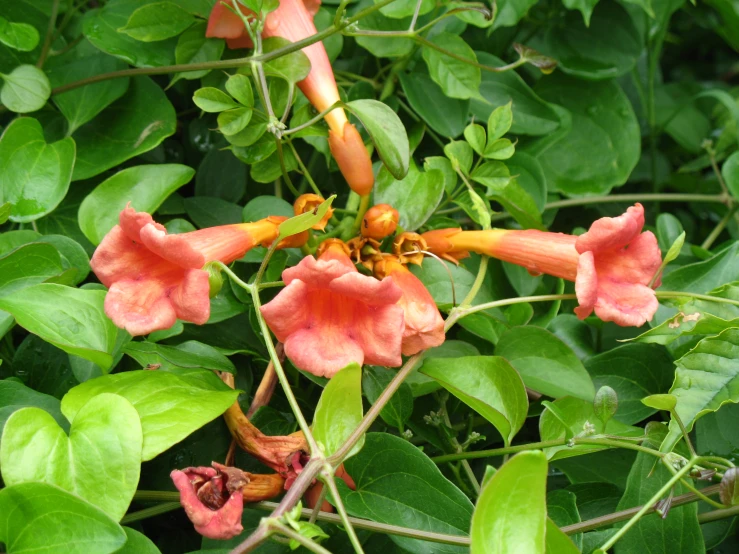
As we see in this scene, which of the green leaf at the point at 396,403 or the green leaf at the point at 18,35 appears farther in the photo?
the green leaf at the point at 18,35

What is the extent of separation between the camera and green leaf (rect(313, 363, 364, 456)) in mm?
570

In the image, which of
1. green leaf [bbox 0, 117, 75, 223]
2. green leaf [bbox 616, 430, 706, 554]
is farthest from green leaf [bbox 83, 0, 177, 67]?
green leaf [bbox 616, 430, 706, 554]

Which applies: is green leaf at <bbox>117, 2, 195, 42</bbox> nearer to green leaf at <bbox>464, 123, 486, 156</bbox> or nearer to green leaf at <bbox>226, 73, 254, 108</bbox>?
green leaf at <bbox>226, 73, 254, 108</bbox>

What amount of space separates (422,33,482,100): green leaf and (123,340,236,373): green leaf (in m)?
0.43

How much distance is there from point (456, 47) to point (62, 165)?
48cm

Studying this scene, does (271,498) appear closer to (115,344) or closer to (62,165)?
(115,344)

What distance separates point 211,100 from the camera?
756 millimetres

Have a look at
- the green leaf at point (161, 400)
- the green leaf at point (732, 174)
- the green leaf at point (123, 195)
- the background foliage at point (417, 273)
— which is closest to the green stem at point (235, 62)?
the background foliage at point (417, 273)

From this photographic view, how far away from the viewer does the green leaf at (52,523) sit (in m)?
0.52

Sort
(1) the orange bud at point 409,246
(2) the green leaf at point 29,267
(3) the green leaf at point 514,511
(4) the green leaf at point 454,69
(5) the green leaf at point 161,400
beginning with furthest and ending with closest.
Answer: (4) the green leaf at point 454,69 → (1) the orange bud at point 409,246 → (2) the green leaf at point 29,267 → (5) the green leaf at point 161,400 → (3) the green leaf at point 514,511

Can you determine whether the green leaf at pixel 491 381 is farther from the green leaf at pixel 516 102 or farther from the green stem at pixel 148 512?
the green leaf at pixel 516 102

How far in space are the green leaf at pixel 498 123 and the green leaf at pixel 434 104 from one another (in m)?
0.10

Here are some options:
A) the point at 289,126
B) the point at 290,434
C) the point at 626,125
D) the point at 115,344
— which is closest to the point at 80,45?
the point at 289,126

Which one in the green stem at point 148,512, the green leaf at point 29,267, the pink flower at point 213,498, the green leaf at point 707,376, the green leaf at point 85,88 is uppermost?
the green leaf at point 85,88
